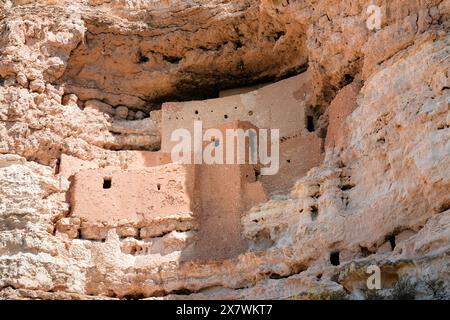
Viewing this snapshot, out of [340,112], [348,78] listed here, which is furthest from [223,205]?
[348,78]

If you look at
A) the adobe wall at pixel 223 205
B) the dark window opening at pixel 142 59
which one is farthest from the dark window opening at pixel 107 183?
the dark window opening at pixel 142 59

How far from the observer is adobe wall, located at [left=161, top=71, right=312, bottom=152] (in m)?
22.6

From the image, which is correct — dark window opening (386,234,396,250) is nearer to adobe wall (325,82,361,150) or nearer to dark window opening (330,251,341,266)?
dark window opening (330,251,341,266)

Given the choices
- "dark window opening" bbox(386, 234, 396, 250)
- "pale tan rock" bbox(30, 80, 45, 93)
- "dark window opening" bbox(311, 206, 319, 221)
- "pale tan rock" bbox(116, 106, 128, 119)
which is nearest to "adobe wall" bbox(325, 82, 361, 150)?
"dark window opening" bbox(311, 206, 319, 221)

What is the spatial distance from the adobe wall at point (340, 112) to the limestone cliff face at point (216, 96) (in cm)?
4

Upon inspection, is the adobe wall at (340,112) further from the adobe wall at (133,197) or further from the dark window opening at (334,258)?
the adobe wall at (133,197)

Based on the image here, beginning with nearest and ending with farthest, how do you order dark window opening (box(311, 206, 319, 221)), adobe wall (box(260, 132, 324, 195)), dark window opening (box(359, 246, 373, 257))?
1. dark window opening (box(359, 246, 373, 257))
2. dark window opening (box(311, 206, 319, 221))
3. adobe wall (box(260, 132, 324, 195))

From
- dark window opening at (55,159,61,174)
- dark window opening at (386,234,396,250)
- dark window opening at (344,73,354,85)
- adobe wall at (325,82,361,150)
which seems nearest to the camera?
dark window opening at (386,234,396,250)

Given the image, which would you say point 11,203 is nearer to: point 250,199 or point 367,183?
point 250,199

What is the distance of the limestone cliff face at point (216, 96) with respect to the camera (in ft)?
55.6

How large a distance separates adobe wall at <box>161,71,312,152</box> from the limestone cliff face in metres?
0.39

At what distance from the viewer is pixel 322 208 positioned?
18.6 m

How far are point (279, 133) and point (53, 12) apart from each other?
5.94 m

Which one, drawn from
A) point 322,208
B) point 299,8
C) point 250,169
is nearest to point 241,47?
point 299,8
